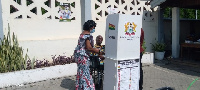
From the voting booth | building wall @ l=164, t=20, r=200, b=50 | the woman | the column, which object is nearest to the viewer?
the voting booth

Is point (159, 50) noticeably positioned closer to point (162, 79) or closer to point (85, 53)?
point (162, 79)

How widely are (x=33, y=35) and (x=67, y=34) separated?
120 cm

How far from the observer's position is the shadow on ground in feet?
16.9

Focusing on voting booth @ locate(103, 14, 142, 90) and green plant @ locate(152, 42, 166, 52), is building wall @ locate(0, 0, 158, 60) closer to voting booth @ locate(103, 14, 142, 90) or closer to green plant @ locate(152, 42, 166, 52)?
green plant @ locate(152, 42, 166, 52)

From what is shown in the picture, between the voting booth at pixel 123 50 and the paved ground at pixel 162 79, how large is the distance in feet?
5.87

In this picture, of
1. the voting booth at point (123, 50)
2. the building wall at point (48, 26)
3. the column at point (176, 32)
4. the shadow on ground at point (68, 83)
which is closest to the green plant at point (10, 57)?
the building wall at point (48, 26)

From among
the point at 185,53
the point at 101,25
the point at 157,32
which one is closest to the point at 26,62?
the point at 101,25

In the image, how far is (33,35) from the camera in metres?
6.23

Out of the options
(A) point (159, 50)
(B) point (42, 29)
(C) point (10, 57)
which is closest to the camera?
(C) point (10, 57)

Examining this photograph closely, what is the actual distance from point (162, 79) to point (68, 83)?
2816 mm

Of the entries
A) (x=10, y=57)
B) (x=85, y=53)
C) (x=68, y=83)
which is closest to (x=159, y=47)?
(x=68, y=83)

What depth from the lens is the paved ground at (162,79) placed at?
5.15 m

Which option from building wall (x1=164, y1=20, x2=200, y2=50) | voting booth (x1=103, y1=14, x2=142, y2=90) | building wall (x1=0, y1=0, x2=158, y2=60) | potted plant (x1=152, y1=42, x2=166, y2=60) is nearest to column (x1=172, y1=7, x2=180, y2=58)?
potted plant (x1=152, y1=42, x2=166, y2=60)

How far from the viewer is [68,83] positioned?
546 cm
